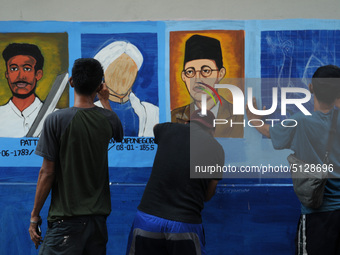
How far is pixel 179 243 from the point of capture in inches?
103

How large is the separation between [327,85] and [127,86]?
177 centimetres

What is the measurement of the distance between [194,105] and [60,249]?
5.95 ft

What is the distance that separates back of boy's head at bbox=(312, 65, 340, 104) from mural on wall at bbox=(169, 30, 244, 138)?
87 cm

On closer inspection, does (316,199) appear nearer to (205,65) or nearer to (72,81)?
(205,65)

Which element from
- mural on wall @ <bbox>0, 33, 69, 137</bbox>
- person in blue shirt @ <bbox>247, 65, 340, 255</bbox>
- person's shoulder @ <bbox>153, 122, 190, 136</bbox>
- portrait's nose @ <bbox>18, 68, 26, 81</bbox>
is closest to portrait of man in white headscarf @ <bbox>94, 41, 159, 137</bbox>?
mural on wall @ <bbox>0, 33, 69, 137</bbox>

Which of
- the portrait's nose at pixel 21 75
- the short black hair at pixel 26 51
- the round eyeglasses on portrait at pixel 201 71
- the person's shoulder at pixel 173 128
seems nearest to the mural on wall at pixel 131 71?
the round eyeglasses on portrait at pixel 201 71

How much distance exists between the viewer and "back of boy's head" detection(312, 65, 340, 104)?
2.89 m

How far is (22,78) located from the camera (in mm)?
3779

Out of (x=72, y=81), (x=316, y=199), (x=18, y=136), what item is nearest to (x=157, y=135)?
(x=72, y=81)

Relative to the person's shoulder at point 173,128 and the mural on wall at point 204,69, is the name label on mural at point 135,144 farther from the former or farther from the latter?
the person's shoulder at point 173,128

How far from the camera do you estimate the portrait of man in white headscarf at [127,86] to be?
3.72m

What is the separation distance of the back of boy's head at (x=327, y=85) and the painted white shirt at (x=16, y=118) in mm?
2473

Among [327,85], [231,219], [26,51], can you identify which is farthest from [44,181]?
[327,85]

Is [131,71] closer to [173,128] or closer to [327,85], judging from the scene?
[173,128]
